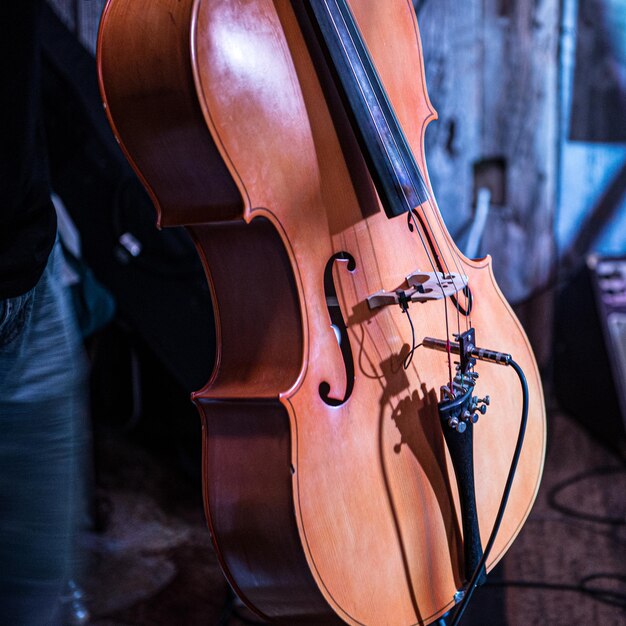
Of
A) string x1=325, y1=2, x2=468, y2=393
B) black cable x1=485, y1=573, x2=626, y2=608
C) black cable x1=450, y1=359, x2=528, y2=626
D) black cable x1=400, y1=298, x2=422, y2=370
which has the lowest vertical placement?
black cable x1=485, y1=573, x2=626, y2=608

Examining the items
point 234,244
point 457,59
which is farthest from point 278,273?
point 457,59

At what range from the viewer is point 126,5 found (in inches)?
32.6

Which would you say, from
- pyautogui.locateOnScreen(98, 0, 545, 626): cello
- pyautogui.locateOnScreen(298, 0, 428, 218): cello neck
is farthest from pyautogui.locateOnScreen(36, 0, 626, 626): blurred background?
pyautogui.locateOnScreen(298, 0, 428, 218): cello neck

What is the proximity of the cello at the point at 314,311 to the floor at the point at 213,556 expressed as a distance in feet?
1.95

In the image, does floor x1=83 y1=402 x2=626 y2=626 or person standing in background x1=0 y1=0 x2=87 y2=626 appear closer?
person standing in background x1=0 y1=0 x2=87 y2=626

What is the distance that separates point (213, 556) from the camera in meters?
1.75

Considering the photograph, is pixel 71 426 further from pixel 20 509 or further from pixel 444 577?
pixel 444 577

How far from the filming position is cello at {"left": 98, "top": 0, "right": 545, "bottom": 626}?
32.4 inches

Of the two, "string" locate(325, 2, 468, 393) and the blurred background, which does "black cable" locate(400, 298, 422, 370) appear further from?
the blurred background

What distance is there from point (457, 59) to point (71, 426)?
1.90 meters

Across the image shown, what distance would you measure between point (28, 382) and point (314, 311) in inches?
13.2

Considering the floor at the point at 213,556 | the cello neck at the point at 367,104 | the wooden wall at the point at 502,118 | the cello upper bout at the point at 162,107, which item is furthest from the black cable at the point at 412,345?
the wooden wall at the point at 502,118

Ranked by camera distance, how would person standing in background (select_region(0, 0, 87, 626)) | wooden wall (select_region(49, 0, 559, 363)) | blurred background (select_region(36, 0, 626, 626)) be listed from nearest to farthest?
person standing in background (select_region(0, 0, 87, 626)) → blurred background (select_region(36, 0, 626, 626)) → wooden wall (select_region(49, 0, 559, 363))

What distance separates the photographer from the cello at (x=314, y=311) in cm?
82
